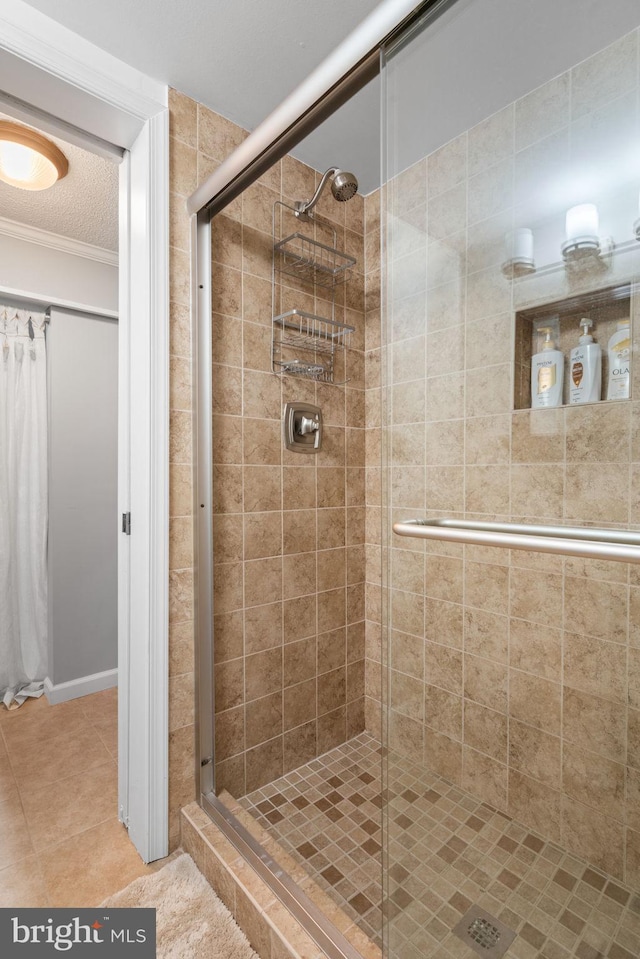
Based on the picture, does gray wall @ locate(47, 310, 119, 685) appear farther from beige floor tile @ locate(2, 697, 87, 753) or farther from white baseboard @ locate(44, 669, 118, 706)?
beige floor tile @ locate(2, 697, 87, 753)

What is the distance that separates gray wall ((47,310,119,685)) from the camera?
2.36 meters

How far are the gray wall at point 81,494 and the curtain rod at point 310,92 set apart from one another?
1424mm

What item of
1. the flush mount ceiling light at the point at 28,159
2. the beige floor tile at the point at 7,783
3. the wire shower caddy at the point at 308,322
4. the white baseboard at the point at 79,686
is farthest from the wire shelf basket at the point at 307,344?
the white baseboard at the point at 79,686

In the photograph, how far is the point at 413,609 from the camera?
0.82m

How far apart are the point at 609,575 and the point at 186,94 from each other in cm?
168

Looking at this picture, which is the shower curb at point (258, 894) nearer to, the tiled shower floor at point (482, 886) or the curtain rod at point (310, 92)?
the tiled shower floor at point (482, 886)

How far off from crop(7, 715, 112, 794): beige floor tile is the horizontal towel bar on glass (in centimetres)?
176

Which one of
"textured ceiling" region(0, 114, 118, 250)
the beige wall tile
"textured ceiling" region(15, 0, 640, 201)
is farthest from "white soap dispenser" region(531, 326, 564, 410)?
"textured ceiling" region(0, 114, 118, 250)

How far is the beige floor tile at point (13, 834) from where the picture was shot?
4.31 ft

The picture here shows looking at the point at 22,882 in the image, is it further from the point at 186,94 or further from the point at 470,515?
the point at 186,94

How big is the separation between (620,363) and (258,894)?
4.24 feet

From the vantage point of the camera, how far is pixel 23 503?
238cm

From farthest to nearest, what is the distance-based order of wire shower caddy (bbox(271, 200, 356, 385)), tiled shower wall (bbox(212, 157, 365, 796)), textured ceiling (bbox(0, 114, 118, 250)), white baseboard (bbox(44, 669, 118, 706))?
1. white baseboard (bbox(44, 669, 118, 706))
2. textured ceiling (bbox(0, 114, 118, 250))
3. wire shower caddy (bbox(271, 200, 356, 385))
4. tiled shower wall (bbox(212, 157, 365, 796))

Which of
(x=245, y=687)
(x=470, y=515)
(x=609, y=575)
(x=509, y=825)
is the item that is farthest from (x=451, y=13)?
(x=245, y=687)
